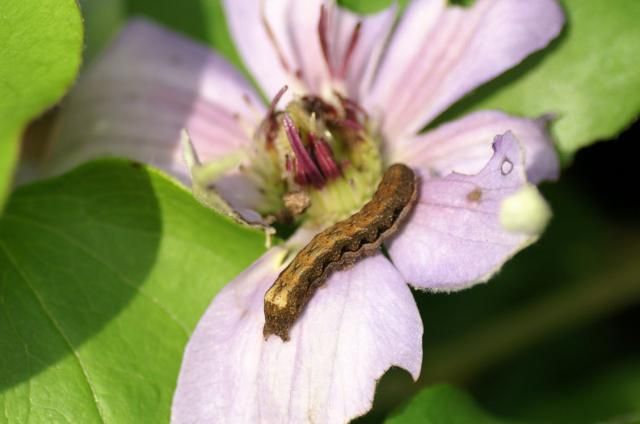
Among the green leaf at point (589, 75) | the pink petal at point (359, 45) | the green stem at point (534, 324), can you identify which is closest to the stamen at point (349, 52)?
the pink petal at point (359, 45)

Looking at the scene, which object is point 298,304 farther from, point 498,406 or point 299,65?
point 498,406

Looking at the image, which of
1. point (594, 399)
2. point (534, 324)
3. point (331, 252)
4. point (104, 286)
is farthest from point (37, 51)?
point (594, 399)

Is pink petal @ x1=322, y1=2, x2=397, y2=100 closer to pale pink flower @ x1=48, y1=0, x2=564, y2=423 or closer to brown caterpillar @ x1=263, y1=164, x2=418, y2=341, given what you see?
pale pink flower @ x1=48, y1=0, x2=564, y2=423

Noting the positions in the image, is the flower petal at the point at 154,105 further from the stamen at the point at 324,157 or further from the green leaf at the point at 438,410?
the green leaf at the point at 438,410

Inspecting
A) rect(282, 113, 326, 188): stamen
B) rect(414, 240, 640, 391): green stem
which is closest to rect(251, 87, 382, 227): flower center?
rect(282, 113, 326, 188): stamen

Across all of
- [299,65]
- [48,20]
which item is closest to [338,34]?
[299,65]

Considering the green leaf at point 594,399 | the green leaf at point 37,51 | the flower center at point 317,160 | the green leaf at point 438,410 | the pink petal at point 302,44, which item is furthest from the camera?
the green leaf at point 594,399

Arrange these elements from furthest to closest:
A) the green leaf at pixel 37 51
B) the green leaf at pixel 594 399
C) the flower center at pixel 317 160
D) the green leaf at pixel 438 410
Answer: the green leaf at pixel 594 399
the flower center at pixel 317 160
the green leaf at pixel 438 410
the green leaf at pixel 37 51
